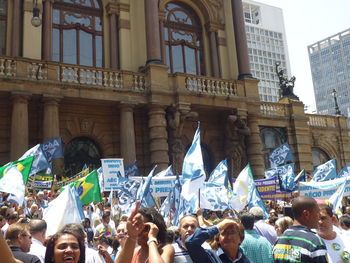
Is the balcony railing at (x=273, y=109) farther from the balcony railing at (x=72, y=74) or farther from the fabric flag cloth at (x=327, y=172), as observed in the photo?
the balcony railing at (x=72, y=74)

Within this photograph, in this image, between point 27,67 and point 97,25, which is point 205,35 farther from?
point 27,67

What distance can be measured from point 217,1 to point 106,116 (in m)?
9.42

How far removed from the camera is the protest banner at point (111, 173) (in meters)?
12.4

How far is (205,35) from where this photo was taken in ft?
74.2

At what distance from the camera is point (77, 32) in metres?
19.3

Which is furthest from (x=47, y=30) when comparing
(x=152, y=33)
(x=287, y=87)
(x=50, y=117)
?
(x=287, y=87)

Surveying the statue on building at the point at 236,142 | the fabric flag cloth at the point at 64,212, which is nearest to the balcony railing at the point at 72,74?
the statue on building at the point at 236,142

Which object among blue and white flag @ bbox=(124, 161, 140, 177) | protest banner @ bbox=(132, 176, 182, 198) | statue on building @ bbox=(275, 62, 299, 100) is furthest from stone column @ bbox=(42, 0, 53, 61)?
statue on building @ bbox=(275, 62, 299, 100)

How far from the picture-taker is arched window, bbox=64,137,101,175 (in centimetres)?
1738

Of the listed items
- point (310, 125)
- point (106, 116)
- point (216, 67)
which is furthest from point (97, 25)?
point (310, 125)

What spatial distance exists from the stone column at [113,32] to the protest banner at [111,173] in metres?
7.79

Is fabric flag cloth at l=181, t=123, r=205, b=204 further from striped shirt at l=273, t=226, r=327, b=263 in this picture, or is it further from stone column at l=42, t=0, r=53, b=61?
stone column at l=42, t=0, r=53, b=61

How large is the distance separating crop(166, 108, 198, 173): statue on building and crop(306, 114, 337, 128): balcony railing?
10.2m

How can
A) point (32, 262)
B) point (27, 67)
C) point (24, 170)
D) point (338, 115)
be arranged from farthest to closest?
point (338, 115) → point (27, 67) → point (24, 170) → point (32, 262)
